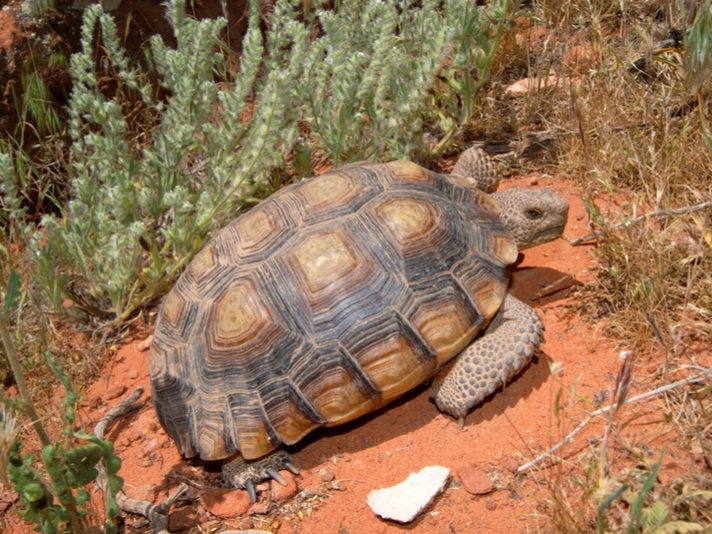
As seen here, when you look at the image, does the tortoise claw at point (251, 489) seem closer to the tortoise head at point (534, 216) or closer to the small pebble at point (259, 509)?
the small pebble at point (259, 509)

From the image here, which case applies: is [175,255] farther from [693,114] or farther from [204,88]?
[693,114]

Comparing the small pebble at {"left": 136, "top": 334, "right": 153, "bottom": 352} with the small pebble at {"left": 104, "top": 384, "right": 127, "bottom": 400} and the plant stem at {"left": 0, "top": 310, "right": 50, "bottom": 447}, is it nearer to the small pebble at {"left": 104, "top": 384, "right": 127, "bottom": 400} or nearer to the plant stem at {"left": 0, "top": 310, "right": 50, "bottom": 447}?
the small pebble at {"left": 104, "top": 384, "right": 127, "bottom": 400}

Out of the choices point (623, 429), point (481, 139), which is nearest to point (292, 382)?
point (623, 429)

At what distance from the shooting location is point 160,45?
3693 mm

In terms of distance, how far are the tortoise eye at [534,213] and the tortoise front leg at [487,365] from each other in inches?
23.1

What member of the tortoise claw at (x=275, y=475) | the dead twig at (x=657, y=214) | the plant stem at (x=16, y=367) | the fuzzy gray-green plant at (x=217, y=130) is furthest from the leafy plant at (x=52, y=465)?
the dead twig at (x=657, y=214)

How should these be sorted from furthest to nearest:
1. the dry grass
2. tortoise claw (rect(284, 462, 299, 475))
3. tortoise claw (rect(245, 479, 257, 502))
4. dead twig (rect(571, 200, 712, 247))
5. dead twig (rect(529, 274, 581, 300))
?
dead twig (rect(529, 274, 581, 300)) < dead twig (rect(571, 200, 712, 247)) < tortoise claw (rect(284, 462, 299, 475)) < tortoise claw (rect(245, 479, 257, 502)) < the dry grass

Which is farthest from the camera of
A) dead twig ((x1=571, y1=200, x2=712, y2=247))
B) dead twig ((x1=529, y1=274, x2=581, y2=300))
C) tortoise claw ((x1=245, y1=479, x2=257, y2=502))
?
dead twig ((x1=529, y1=274, x2=581, y2=300))

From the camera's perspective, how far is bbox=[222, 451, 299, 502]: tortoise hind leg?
2.82 m

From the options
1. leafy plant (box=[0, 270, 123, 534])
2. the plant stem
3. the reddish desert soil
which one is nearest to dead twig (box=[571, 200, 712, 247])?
the reddish desert soil

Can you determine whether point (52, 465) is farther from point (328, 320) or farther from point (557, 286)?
point (557, 286)

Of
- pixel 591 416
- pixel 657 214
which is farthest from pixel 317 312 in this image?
pixel 657 214

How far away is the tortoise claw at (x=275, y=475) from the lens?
9.15ft

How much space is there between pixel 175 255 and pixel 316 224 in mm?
883
